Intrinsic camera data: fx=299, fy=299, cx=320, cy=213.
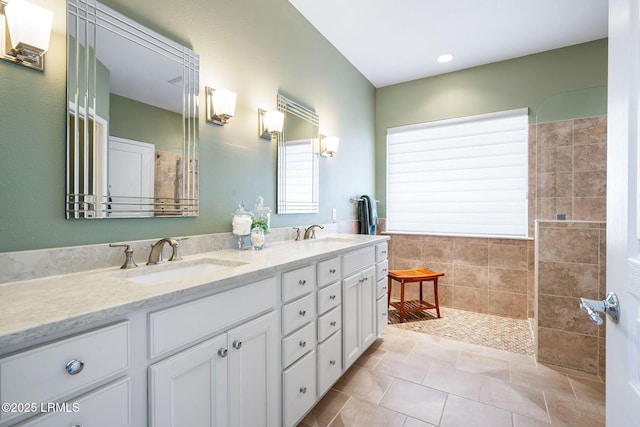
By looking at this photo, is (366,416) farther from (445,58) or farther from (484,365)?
(445,58)

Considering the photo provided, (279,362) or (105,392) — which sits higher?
(105,392)

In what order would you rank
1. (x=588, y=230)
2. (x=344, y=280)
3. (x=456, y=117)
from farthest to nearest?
1. (x=456, y=117)
2. (x=588, y=230)
3. (x=344, y=280)

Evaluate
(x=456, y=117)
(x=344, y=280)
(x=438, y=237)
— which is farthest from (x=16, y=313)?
(x=456, y=117)

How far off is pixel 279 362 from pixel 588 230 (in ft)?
7.71

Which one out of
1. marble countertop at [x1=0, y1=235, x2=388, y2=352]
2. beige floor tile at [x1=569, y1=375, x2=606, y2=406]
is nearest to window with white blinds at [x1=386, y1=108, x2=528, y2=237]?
beige floor tile at [x1=569, y1=375, x2=606, y2=406]

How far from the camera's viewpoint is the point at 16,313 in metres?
0.72

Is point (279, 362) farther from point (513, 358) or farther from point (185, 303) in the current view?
point (513, 358)

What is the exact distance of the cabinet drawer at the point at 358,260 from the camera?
1976 millimetres

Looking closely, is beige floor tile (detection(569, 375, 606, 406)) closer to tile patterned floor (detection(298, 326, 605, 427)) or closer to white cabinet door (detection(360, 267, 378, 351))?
tile patterned floor (detection(298, 326, 605, 427))

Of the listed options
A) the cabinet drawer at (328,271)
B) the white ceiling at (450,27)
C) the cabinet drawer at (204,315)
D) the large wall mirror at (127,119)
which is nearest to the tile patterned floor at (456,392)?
the cabinet drawer at (328,271)

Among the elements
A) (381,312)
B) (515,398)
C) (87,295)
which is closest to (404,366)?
(381,312)

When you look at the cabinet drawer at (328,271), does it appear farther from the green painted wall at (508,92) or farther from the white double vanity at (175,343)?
the green painted wall at (508,92)

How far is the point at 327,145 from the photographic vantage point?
2.86 metres

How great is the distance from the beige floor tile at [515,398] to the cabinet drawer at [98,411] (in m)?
1.95
